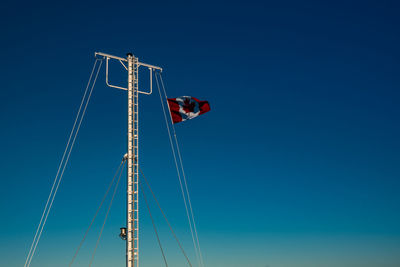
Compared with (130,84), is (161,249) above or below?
below

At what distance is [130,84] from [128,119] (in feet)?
7.64

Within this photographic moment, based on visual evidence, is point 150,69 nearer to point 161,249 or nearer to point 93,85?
point 93,85

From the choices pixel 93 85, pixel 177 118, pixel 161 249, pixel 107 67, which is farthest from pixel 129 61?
pixel 161 249

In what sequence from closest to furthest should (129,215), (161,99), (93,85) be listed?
(129,215)
(93,85)
(161,99)

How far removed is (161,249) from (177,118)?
924cm

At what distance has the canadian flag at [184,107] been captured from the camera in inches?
1087

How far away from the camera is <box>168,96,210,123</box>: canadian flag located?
27617 mm

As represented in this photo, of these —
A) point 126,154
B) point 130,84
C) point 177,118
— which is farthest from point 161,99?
point 126,154

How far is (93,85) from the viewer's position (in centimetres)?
2514

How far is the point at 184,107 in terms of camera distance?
91.6 ft

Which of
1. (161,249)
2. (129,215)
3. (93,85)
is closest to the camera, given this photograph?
(129,215)

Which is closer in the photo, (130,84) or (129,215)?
(129,215)

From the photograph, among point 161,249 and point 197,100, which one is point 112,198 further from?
point 197,100

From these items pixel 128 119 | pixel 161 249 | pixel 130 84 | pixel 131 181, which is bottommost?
pixel 161 249
